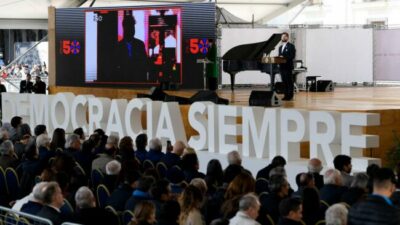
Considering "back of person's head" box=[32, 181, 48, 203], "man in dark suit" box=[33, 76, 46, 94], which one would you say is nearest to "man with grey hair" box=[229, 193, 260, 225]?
"back of person's head" box=[32, 181, 48, 203]

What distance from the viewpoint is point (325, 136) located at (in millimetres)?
13055

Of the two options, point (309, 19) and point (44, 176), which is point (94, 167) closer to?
→ point (44, 176)

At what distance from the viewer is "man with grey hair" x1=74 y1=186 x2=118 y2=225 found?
25.0ft

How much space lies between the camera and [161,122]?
16.0 meters

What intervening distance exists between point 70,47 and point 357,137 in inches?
603

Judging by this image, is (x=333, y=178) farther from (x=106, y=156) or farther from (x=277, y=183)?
(x=106, y=156)

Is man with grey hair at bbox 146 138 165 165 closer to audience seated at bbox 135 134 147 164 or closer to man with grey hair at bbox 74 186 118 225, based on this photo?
audience seated at bbox 135 134 147 164

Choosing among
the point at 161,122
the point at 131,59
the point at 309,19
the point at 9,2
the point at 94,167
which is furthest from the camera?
Answer: the point at 309,19

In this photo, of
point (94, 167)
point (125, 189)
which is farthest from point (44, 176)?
point (94, 167)

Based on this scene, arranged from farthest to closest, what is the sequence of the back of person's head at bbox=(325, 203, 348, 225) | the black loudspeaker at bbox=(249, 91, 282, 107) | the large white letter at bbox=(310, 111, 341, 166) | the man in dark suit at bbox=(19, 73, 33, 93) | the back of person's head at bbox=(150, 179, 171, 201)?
the man in dark suit at bbox=(19, 73, 33, 93) → the black loudspeaker at bbox=(249, 91, 282, 107) → the large white letter at bbox=(310, 111, 341, 166) → the back of person's head at bbox=(150, 179, 171, 201) → the back of person's head at bbox=(325, 203, 348, 225)

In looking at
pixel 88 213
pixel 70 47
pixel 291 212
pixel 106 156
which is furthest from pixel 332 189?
pixel 70 47

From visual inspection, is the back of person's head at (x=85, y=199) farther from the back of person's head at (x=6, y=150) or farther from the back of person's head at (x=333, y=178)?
the back of person's head at (x=6, y=150)

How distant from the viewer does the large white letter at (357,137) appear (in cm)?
1245

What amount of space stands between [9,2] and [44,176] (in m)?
20.9
